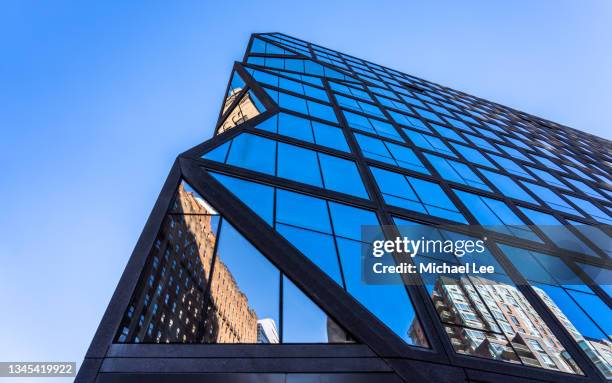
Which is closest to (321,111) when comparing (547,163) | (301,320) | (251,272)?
(251,272)

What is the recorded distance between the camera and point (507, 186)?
63.1 ft

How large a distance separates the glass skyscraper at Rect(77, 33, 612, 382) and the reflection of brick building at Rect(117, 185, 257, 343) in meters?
0.03

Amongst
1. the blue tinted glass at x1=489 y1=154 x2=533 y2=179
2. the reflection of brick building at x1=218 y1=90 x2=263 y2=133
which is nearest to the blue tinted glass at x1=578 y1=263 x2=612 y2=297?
the blue tinted glass at x1=489 y1=154 x2=533 y2=179

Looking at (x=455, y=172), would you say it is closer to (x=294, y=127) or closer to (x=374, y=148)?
(x=374, y=148)

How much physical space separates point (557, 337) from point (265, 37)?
2929 cm

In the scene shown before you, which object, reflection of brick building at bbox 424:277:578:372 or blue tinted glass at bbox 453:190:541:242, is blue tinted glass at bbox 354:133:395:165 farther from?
reflection of brick building at bbox 424:277:578:372

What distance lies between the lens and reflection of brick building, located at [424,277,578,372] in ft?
28.7

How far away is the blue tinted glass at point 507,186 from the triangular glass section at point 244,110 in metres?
12.2

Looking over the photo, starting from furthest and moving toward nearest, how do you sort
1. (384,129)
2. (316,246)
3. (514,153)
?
1. (514,153)
2. (384,129)
3. (316,246)

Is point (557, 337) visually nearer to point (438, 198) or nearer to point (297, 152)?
point (438, 198)

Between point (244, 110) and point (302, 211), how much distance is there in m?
10.3

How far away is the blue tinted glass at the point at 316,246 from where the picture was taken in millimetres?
8898

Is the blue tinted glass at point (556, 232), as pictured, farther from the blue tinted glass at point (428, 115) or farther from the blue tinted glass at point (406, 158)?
the blue tinted glass at point (428, 115)

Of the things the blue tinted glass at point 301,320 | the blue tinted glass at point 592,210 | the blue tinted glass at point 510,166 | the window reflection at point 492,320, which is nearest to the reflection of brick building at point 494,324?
the window reflection at point 492,320
